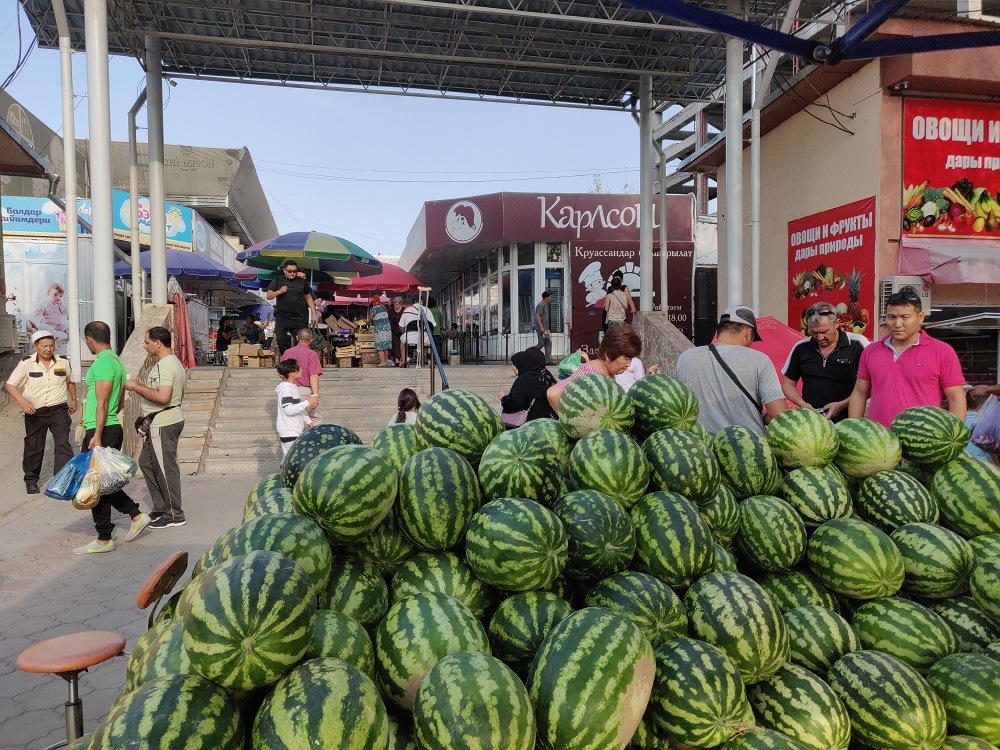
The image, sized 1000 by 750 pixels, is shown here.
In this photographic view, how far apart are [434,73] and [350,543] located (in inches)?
573

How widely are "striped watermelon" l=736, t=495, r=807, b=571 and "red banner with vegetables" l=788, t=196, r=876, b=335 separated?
9.79 meters

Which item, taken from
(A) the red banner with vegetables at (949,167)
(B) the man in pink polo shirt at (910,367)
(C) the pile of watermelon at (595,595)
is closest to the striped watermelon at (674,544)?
(C) the pile of watermelon at (595,595)

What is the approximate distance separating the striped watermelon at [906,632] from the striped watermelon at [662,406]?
835 mm

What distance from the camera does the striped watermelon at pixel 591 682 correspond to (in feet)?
4.49

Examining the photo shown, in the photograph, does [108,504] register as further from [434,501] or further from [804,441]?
[804,441]

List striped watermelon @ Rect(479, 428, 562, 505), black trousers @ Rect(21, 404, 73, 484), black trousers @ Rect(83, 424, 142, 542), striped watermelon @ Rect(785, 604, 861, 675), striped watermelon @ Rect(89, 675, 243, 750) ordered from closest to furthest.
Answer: striped watermelon @ Rect(89, 675, 243, 750) < striped watermelon @ Rect(785, 604, 861, 675) < striped watermelon @ Rect(479, 428, 562, 505) < black trousers @ Rect(83, 424, 142, 542) < black trousers @ Rect(21, 404, 73, 484)

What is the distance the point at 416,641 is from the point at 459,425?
2.90 feet

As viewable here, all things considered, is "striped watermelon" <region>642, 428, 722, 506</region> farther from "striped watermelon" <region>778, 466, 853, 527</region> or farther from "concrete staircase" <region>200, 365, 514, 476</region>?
"concrete staircase" <region>200, 365, 514, 476</region>

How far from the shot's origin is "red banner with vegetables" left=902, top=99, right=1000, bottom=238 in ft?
36.0

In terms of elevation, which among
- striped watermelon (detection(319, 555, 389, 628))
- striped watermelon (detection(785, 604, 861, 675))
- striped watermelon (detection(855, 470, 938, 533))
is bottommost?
striped watermelon (detection(785, 604, 861, 675))

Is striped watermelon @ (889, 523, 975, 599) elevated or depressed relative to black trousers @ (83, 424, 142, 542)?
elevated

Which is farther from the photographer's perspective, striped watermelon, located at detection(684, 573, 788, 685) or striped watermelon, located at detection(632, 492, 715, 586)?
striped watermelon, located at detection(632, 492, 715, 586)

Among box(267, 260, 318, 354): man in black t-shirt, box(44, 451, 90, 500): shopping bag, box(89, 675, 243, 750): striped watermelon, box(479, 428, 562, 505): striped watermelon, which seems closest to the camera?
box(89, 675, 243, 750): striped watermelon

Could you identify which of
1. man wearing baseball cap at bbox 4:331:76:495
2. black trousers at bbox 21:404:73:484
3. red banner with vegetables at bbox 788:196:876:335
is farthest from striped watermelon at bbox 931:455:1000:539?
black trousers at bbox 21:404:73:484
